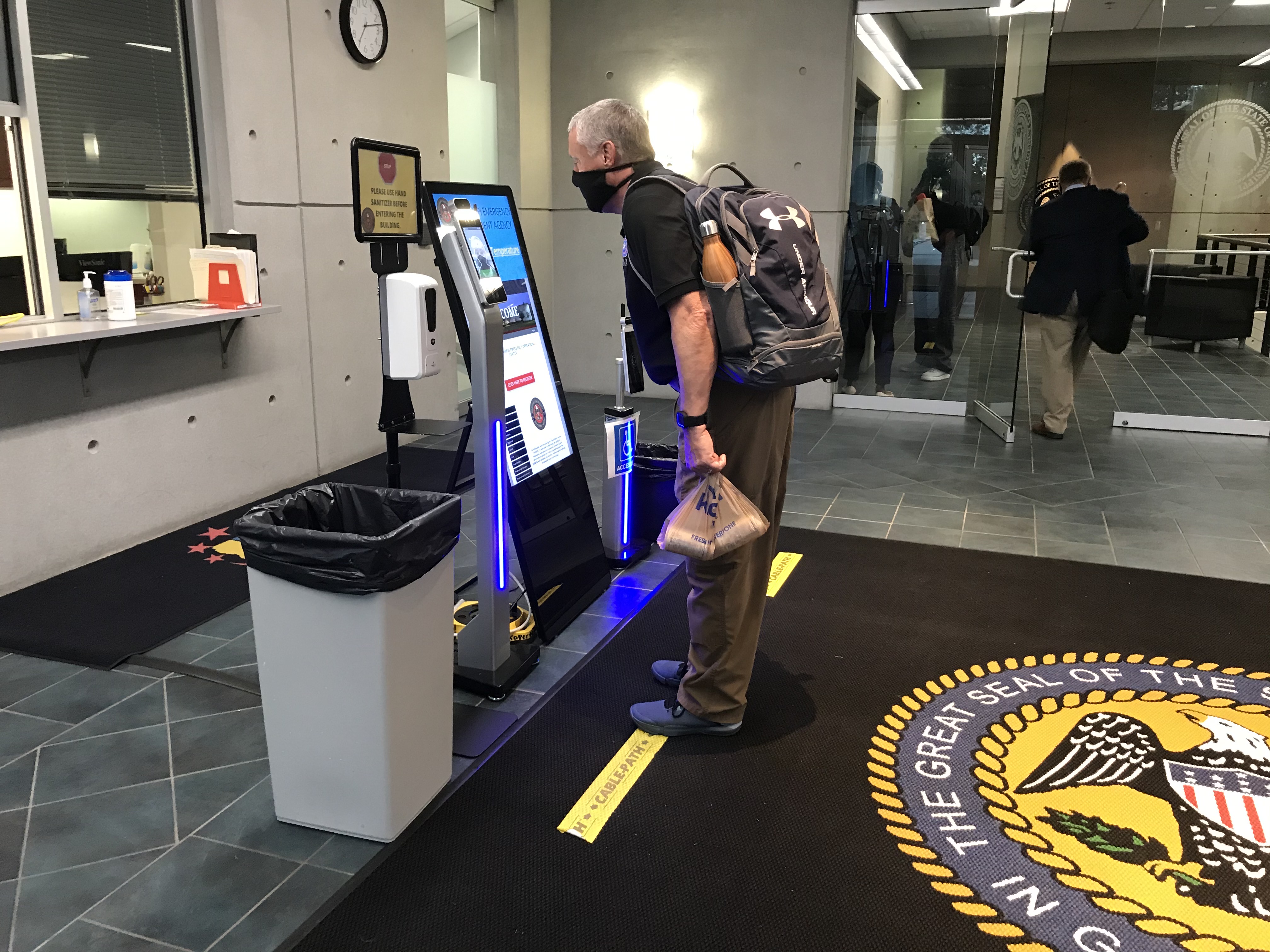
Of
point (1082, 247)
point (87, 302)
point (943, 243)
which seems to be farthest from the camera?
point (943, 243)

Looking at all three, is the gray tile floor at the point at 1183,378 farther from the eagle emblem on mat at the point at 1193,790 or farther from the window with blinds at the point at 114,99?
the window with blinds at the point at 114,99

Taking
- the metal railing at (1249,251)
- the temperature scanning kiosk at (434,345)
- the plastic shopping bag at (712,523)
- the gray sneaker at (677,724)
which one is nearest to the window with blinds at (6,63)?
the temperature scanning kiosk at (434,345)

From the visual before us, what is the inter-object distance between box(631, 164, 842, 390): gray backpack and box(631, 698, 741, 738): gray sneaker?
3.17 feet

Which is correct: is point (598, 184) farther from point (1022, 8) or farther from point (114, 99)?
point (1022, 8)

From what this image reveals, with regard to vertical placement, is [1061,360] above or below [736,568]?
above

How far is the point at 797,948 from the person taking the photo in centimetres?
193

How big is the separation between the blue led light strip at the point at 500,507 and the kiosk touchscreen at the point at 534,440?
0.11 m

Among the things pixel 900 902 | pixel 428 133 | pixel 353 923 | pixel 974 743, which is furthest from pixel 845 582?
pixel 428 133

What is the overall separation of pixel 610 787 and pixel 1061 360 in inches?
198

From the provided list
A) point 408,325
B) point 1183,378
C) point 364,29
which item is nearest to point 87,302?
point 408,325

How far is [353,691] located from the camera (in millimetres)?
2113

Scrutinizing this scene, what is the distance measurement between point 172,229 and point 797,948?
4.06 metres

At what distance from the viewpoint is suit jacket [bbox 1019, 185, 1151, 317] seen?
19.9 feet

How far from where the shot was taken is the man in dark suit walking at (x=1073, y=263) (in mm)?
6074
